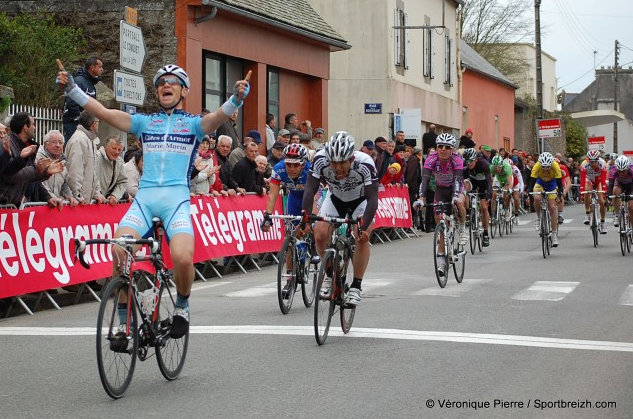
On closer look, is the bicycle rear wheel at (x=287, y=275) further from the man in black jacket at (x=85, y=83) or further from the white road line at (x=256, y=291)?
the man in black jacket at (x=85, y=83)

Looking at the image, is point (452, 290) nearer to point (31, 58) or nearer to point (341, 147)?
point (341, 147)

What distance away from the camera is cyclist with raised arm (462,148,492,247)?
2152 cm

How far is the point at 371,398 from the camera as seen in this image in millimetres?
7883

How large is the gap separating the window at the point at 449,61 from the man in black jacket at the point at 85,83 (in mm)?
31238

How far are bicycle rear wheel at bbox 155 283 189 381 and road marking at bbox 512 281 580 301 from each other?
615cm

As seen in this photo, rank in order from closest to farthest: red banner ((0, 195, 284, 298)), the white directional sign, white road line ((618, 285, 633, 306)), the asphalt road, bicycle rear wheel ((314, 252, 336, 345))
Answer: the asphalt road → bicycle rear wheel ((314, 252, 336, 345)) → red banner ((0, 195, 284, 298)) → white road line ((618, 285, 633, 306)) → the white directional sign

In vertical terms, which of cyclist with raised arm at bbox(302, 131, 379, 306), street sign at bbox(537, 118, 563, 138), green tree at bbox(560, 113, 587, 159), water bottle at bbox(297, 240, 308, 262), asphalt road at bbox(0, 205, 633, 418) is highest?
green tree at bbox(560, 113, 587, 159)

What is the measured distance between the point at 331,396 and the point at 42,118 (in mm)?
12191

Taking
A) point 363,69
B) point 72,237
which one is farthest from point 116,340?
point 363,69

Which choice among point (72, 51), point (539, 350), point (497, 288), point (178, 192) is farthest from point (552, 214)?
point (178, 192)

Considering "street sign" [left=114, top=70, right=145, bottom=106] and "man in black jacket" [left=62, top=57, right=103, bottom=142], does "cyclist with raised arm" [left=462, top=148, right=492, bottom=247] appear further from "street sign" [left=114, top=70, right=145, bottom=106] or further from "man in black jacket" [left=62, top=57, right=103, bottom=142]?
"man in black jacket" [left=62, top=57, right=103, bottom=142]

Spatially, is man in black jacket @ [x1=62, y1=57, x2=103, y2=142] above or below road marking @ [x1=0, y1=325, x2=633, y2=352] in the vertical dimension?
above

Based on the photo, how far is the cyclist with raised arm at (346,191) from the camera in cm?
1080

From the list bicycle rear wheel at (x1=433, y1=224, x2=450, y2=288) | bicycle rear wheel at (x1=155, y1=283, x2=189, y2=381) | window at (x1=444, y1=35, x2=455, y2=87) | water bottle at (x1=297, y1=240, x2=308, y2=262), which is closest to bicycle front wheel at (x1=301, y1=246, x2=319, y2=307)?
water bottle at (x1=297, y1=240, x2=308, y2=262)
